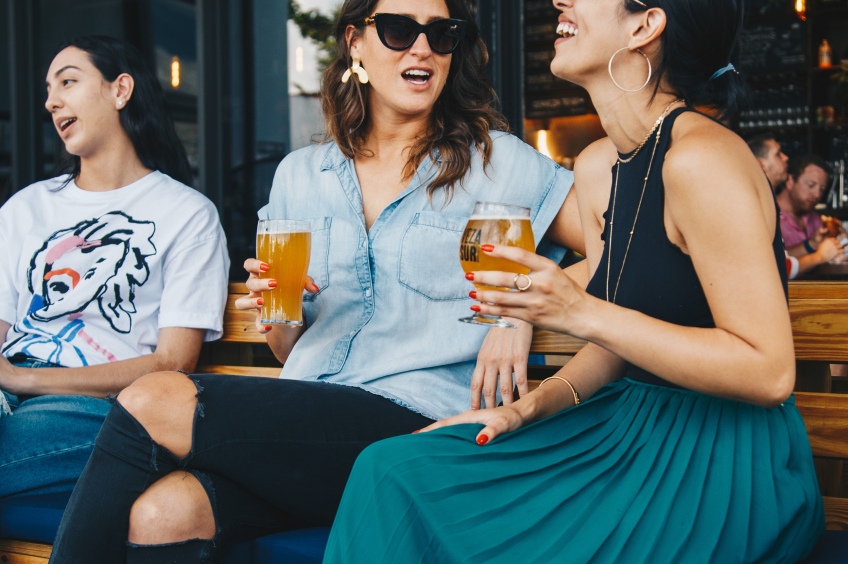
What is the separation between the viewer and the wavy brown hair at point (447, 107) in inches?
95.4

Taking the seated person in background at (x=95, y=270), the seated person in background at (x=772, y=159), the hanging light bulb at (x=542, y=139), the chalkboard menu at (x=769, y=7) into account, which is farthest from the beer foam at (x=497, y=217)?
the chalkboard menu at (x=769, y=7)

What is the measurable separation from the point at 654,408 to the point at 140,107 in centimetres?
212

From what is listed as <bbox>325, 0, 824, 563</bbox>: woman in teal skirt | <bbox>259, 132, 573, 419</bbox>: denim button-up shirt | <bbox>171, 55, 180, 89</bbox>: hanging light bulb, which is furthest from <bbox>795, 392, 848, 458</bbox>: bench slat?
<bbox>171, 55, 180, 89</bbox>: hanging light bulb

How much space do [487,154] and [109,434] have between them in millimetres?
1128

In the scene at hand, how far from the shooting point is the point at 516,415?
1.75 m

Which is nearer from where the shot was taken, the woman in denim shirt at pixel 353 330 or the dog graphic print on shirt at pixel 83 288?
the woman in denim shirt at pixel 353 330

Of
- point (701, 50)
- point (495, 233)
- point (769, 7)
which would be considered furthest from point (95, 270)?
point (769, 7)

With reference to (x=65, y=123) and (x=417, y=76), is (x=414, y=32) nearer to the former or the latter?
(x=417, y=76)

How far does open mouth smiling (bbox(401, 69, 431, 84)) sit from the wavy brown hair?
133 millimetres

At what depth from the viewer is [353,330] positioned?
2332 mm

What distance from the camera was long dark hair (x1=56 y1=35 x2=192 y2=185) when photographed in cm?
310

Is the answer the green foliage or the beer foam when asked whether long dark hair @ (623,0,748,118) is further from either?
the green foliage

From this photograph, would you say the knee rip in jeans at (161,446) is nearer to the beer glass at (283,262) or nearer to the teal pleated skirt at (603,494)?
the beer glass at (283,262)

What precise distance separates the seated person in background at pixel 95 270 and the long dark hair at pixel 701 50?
1545 mm
